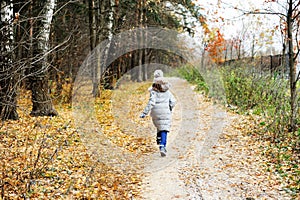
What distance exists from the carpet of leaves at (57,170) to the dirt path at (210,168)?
1.86 ft

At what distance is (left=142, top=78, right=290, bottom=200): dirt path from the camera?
225 inches

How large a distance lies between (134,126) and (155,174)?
15.9 ft

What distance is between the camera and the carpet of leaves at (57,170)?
5.65m

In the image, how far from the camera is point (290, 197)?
5426mm

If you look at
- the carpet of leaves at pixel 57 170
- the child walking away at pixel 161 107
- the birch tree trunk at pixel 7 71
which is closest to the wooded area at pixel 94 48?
the birch tree trunk at pixel 7 71

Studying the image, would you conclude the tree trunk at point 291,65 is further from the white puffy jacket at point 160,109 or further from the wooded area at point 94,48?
the white puffy jacket at point 160,109

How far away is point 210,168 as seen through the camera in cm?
694

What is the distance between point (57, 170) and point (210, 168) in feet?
9.83

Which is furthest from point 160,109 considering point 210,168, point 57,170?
point 57,170

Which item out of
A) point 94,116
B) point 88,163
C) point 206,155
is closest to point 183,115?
point 94,116

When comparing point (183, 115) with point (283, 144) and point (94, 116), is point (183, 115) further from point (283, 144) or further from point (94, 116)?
point (283, 144)

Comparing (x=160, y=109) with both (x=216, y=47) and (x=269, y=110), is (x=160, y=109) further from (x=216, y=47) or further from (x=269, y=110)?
(x=216, y=47)

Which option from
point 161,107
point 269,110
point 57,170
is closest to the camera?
point 57,170

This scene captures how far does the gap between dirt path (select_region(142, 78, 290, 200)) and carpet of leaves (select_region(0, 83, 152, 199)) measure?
1.86ft
